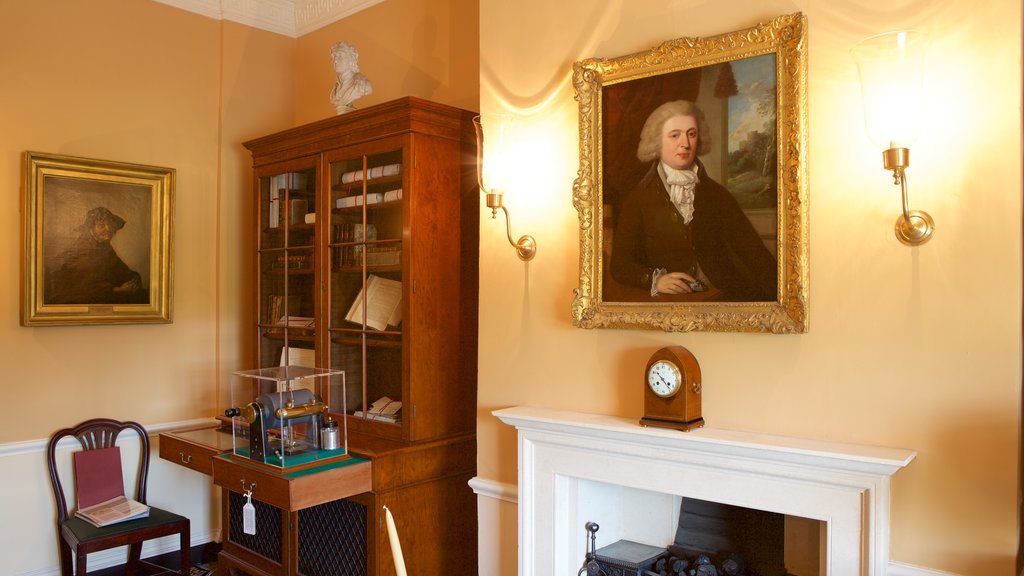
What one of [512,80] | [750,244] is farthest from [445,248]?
[750,244]

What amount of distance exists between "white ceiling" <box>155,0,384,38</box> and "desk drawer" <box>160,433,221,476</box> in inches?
102

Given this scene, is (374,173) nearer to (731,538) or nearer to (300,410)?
(300,410)

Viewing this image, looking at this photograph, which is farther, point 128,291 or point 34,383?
point 128,291

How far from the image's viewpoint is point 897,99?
2.09m

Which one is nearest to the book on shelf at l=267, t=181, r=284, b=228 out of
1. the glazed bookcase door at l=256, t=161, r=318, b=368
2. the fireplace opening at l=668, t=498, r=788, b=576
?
the glazed bookcase door at l=256, t=161, r=318, b=368

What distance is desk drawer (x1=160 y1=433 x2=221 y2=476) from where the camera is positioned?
374cm

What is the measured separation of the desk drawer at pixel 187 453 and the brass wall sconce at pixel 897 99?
3.11 metres

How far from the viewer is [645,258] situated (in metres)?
2.70

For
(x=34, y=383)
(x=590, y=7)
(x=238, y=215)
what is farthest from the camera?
(x=238, y=215)

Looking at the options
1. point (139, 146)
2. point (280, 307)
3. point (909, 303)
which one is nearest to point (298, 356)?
point (280, 307)

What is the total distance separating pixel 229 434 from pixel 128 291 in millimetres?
1032

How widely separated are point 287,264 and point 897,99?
3119 millimetres

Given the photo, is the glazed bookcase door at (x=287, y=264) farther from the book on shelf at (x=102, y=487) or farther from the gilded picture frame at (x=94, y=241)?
the book on shelf at (x=102, y=487)

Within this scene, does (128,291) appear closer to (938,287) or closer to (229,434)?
(229,434)
